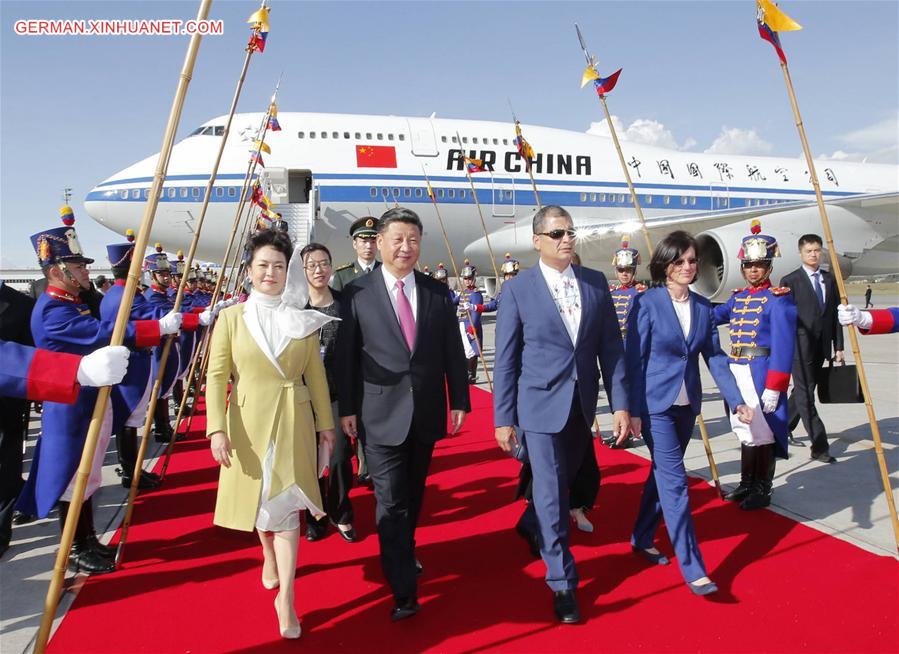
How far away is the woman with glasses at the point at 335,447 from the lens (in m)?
3.68

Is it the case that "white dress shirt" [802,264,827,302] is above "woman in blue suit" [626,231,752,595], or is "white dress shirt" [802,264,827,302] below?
above

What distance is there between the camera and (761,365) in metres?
3.99

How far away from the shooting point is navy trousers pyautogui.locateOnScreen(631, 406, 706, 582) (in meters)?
2.85

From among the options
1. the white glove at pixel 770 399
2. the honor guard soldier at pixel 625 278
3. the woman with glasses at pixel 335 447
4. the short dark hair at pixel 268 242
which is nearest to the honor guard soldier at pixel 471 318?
the honor guard soldier at pixel 625 278

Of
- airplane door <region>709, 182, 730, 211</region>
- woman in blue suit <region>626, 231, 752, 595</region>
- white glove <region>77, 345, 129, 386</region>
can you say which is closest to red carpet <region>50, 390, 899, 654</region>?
woman in blue suit <region>626, 231, 752, 595</region>

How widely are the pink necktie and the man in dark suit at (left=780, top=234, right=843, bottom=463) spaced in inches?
149

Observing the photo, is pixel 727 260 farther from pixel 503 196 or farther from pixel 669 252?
pixel 669 252

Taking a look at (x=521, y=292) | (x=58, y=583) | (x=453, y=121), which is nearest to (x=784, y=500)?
(x=521, y=292)

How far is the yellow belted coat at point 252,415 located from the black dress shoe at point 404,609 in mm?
609

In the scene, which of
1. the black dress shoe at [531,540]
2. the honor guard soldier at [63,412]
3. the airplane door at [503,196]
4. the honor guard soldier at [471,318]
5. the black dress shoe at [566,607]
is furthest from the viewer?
the airplane door at [503,196]

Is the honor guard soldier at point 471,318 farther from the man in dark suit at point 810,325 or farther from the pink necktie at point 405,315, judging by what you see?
the pink necktie at point 405,315

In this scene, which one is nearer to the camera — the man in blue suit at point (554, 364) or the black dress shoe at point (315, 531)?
the man in blue suit at point (554, 364)

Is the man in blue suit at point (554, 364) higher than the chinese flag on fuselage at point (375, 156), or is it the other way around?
the chinese flag on fuselage at point (375, 156)

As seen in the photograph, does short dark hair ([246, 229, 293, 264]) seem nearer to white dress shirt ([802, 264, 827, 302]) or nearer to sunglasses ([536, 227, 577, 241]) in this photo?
sunglasses ([536, 227, 577, 241])
